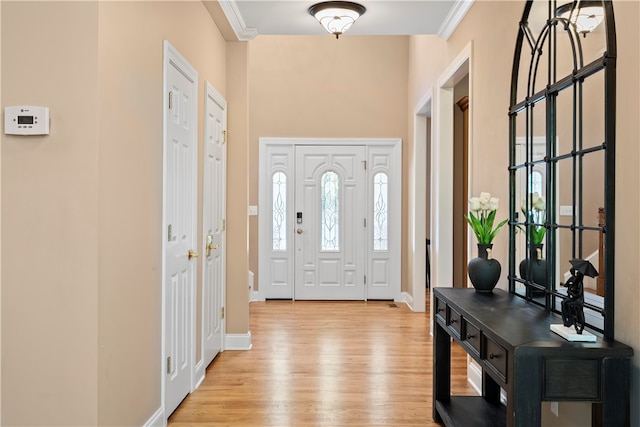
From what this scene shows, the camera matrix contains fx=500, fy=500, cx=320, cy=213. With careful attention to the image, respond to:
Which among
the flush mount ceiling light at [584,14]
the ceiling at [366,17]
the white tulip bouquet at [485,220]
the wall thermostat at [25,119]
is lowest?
the white tulip bouquet at [485,220]

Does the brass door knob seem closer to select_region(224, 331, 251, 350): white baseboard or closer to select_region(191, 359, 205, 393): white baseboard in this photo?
select_region(191, 359, 205, 393): white baseboard

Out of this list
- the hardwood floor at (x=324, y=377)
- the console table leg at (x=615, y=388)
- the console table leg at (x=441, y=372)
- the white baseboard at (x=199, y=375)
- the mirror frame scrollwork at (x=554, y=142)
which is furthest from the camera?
the white baseboard at (x=199, y=375)

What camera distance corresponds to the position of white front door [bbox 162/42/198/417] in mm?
2750

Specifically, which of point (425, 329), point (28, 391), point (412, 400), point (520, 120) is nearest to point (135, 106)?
point (28, 391)

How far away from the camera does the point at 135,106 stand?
2.31m

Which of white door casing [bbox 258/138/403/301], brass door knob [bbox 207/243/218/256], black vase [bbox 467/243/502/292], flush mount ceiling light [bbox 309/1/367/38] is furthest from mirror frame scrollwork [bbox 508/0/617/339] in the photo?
white door casing [bbox 258/138/403/301]

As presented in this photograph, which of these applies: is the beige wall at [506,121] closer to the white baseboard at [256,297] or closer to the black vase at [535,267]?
the black vase at [535,267]

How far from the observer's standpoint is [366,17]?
395 cm

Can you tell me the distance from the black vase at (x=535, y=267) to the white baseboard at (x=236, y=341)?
2.58 metres

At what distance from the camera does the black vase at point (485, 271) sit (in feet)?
8.52

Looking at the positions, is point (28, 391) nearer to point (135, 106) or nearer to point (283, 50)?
point (135, 106)

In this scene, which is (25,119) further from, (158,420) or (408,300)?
(408,300)

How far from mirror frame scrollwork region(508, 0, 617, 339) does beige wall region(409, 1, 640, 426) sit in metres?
0.03

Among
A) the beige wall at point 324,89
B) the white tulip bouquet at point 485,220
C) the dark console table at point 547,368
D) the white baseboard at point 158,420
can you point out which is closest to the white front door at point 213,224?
the white baseboard at point 158,420
